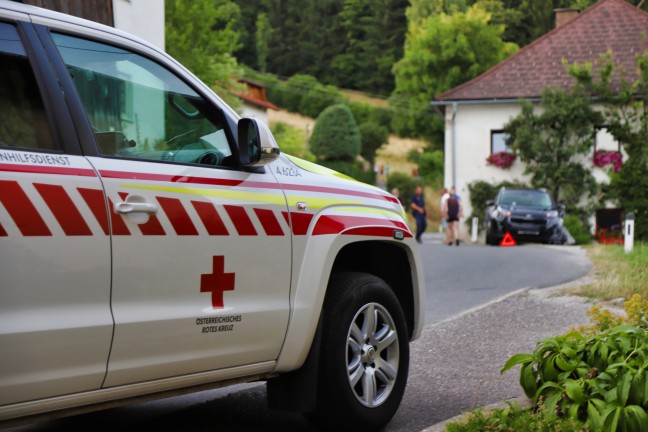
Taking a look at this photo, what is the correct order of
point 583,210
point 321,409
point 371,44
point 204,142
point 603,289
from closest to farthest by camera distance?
point 204,142 → point 321,409 → point 603,289 → point 583,210 → point 371,44

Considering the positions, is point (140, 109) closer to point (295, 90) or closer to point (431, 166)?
point (431, 166)

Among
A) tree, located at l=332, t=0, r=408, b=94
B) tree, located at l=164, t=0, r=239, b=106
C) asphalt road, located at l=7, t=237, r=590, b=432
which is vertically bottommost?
asphalt road, located at l=7, t=237, r=590, b=432

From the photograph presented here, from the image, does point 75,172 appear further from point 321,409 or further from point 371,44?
point 371,44

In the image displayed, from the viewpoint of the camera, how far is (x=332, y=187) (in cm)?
516

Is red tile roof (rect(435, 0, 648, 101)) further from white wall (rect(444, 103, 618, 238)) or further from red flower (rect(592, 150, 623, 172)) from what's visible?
red flower (rect(592, 150, 623, 172))

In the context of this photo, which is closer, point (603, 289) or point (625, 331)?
point (625, 331)

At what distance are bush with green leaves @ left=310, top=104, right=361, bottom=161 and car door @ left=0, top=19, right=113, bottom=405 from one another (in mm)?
59497

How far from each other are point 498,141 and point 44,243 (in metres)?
36.6

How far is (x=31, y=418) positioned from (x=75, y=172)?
0.91m

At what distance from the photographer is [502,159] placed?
3806 centimetres

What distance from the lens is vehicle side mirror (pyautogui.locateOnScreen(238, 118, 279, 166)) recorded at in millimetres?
4527

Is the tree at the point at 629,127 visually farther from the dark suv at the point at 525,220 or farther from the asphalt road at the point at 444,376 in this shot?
the asphalt road at the point at 444,376

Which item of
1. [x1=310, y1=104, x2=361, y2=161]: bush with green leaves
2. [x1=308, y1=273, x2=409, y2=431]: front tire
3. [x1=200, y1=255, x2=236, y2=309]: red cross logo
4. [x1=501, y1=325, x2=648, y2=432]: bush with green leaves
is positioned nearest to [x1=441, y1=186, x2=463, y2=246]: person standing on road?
[x1=308, y1=273, x2=409, y2=431]: front tire

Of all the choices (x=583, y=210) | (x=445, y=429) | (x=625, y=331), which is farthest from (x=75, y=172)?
(x=583, y=210)
